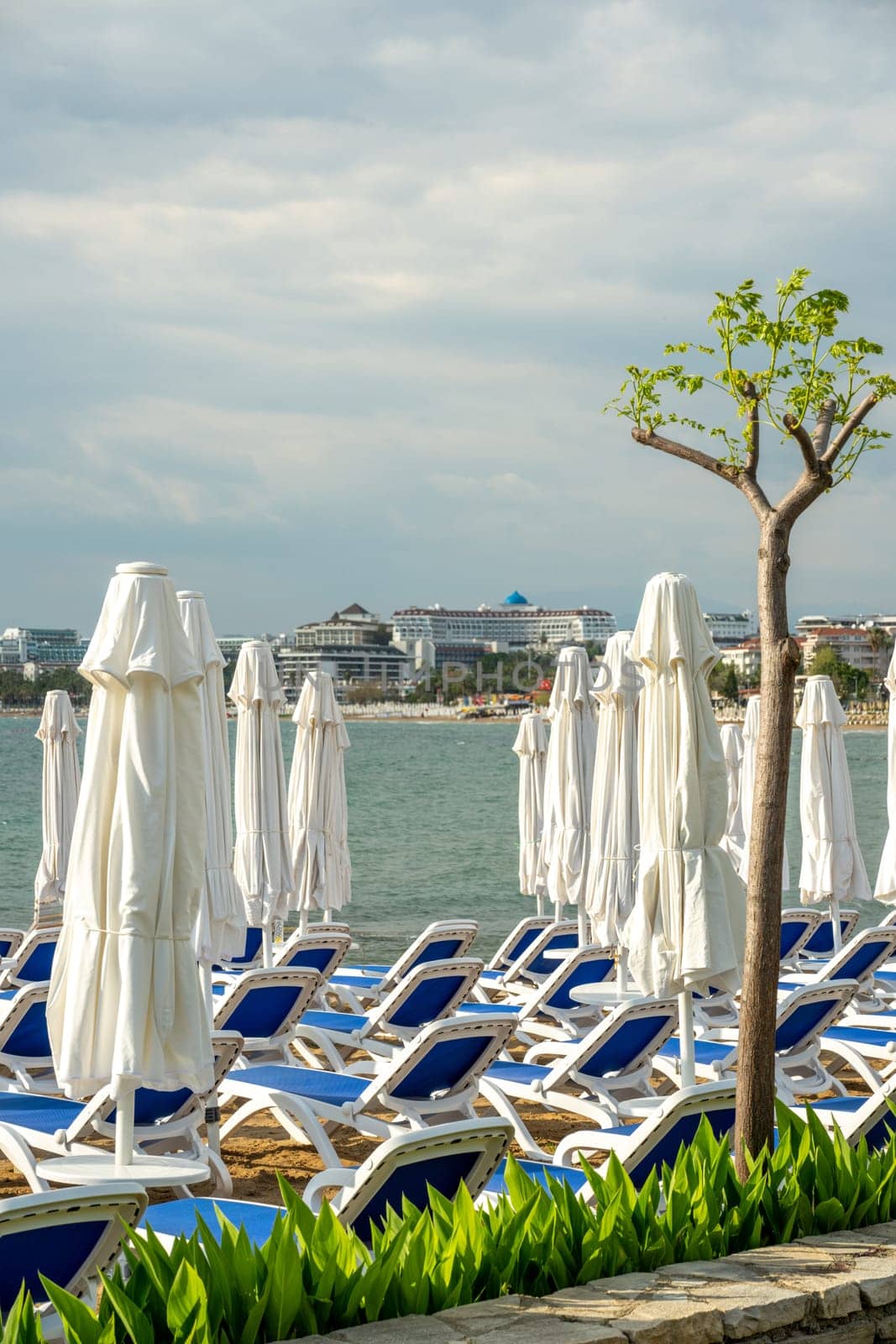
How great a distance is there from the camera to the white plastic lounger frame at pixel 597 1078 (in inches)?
238

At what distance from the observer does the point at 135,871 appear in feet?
14.6

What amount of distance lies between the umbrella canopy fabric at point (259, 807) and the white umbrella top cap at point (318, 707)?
1.33m

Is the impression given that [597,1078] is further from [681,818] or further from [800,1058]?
[681,818]

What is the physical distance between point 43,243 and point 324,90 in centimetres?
1172

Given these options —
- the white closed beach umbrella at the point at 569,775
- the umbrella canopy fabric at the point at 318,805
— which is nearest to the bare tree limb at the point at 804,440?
the white closed beach umbrella at the point at 569,775

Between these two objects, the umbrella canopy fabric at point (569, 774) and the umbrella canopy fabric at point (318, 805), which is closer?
the umbrella canopy fabric at point (569, 774)

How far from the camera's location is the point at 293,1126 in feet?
19.9

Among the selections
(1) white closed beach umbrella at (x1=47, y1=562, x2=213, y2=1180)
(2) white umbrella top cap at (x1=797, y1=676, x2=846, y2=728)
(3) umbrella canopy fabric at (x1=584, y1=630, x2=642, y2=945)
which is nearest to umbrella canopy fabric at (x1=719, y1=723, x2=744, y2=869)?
Answer: (2) white umbrella top cap at (x1=797, y1=676, x2=846, y2=728)

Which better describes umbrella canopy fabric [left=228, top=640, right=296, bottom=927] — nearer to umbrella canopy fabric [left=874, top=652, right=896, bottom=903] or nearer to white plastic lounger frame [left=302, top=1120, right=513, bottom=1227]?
umbrella canopy fabric [left=874, top=652, right=896, bottom=903]

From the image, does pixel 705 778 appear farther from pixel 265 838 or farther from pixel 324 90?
pixel 324 90

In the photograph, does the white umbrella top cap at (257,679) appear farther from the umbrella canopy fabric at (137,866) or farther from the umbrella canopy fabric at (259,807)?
the umbrella canopy fabric at (137,866)

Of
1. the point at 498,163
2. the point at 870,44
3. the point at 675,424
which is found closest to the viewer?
the point at 675,424

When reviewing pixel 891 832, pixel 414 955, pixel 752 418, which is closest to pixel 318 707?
pixel 414 955

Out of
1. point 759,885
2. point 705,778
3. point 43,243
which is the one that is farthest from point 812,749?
point 43,243
